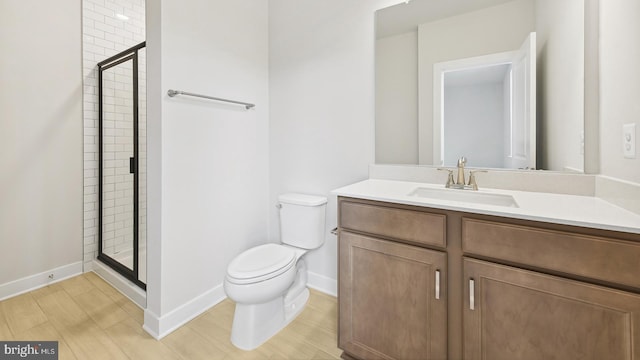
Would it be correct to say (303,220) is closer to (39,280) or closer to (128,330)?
(128,330)

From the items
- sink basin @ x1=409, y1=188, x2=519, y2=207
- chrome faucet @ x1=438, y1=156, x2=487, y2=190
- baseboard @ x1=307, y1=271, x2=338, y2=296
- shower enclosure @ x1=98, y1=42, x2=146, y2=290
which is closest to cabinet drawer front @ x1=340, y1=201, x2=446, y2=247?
sink basin @ x1=409, y1=188, x2=519, y2=207

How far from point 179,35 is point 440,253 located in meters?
1.87

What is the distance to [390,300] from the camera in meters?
1.22

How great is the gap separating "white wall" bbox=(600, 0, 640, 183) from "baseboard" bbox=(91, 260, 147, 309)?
266cm

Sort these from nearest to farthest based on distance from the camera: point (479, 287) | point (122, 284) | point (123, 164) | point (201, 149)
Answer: point (479, 287), point (201, 149), point (122, 284), point (123, 164)

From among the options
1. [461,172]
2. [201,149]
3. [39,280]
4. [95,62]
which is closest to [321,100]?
[201,149]

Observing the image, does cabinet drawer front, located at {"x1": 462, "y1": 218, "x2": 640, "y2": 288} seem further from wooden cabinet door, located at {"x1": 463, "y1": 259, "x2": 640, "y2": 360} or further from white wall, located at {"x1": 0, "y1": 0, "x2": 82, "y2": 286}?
white wall, located at {"x1": 0, "y1": 0, "x2": 82, "y2": 286}

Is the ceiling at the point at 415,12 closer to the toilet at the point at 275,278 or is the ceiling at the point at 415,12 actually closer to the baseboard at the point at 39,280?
the toilet at the point at 275,278

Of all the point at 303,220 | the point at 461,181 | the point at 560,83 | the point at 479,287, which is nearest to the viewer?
the point at 479,287

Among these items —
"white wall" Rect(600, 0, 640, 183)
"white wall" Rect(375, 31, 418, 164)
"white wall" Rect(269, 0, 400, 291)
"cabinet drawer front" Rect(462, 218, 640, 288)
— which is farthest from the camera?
"white wall" Rect(269, 0, 400, 291)

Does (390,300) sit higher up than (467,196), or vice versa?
(467,196)

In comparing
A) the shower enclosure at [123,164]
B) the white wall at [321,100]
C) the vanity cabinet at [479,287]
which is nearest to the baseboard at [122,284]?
the shower enclosure at [123,164]

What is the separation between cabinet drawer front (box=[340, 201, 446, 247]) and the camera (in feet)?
3.64

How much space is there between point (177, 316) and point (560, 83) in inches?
97.7
